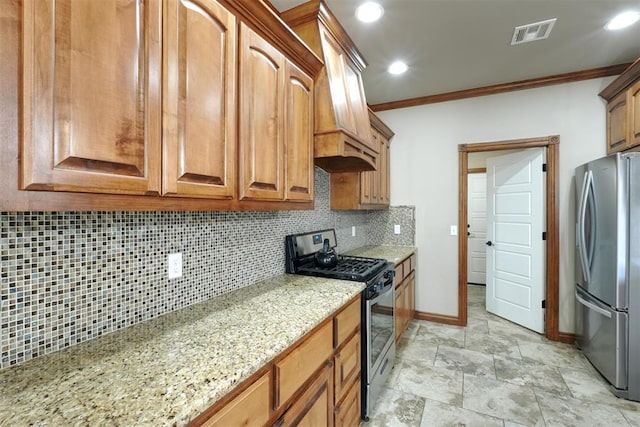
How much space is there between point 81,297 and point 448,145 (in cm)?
357

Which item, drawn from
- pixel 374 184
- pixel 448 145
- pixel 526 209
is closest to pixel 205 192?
pixel 374 184

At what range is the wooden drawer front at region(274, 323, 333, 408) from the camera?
106 centimetres

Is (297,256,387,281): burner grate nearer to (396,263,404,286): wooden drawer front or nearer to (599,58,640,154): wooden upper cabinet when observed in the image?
(396,263,404,286): wooden drawer front

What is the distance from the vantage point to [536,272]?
315cm

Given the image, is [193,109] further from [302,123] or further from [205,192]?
[302,123]

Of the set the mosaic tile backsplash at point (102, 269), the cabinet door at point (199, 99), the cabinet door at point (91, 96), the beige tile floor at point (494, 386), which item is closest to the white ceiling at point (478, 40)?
the cabinet door at point (199, 99)

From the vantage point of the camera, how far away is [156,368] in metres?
0.85

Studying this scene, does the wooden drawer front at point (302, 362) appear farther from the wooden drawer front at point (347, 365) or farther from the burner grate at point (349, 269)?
the burner grate at point (349, 269)

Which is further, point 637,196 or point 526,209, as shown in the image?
point 526,209

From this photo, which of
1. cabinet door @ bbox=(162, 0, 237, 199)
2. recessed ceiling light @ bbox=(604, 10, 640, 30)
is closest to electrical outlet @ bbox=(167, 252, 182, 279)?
cabinet door @ bbox=(162, 0, 237, 199)

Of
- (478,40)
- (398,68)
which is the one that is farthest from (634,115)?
(398,68)

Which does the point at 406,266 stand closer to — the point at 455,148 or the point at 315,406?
the point at 455,148

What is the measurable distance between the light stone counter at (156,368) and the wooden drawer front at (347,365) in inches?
14.4

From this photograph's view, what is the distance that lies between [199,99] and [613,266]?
9.88 ft
